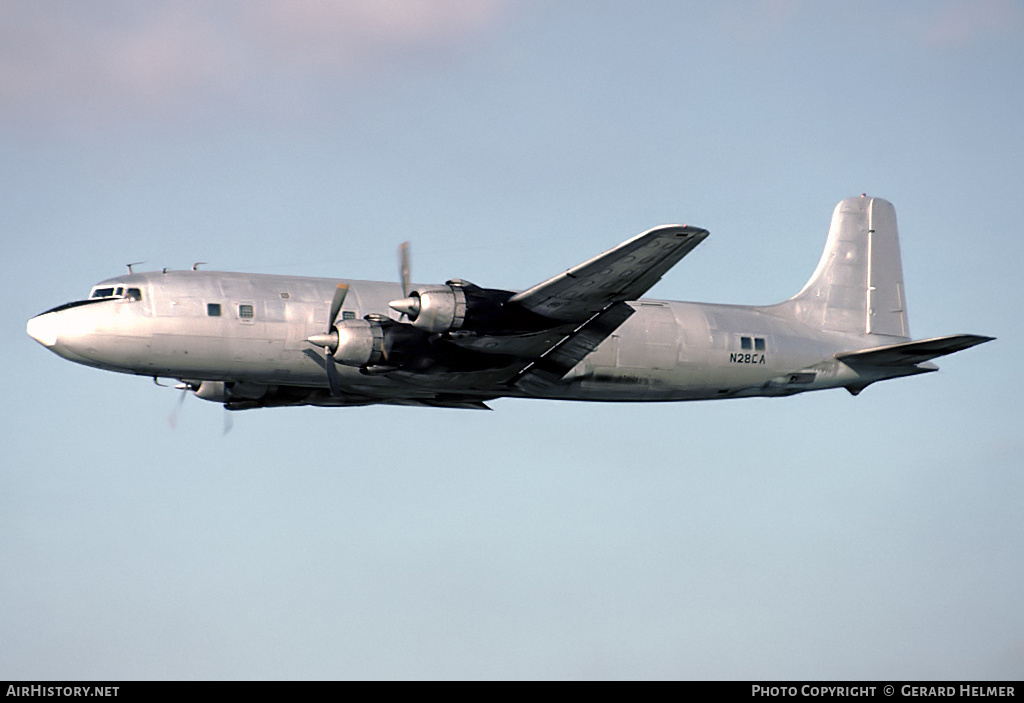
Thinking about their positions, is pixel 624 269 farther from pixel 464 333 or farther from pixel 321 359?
pixel 321 359

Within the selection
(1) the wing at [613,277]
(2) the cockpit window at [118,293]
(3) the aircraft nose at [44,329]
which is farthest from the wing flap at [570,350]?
(3) the aircraft nose at [44,329]

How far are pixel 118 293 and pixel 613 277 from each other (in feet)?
35.9

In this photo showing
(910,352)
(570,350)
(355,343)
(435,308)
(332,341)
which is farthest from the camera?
(910,352)

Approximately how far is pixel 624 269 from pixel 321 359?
7214mm

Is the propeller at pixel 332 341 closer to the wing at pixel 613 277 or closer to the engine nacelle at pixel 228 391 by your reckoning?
the engine nacelle at pixel 228 391

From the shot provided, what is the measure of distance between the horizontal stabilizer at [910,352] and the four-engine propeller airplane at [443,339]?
7 cm

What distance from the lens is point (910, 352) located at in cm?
3158

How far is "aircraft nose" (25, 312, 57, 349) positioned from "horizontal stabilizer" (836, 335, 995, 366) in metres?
19.5

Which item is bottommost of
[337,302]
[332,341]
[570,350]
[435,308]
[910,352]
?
[910,352]

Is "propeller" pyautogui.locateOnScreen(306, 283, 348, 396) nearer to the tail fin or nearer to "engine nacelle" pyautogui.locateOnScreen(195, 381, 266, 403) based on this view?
"engine nacelle" pyautogui.locateOnScreen(195, 381, 266, 403)

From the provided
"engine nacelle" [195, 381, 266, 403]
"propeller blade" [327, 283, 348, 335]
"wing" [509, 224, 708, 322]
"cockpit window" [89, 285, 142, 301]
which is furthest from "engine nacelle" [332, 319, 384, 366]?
"cockpit window" [89, 285, 142, 301]

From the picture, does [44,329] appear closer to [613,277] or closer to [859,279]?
[613,277]

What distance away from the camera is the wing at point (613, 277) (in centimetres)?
2498

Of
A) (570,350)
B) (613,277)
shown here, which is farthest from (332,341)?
(613,277)
